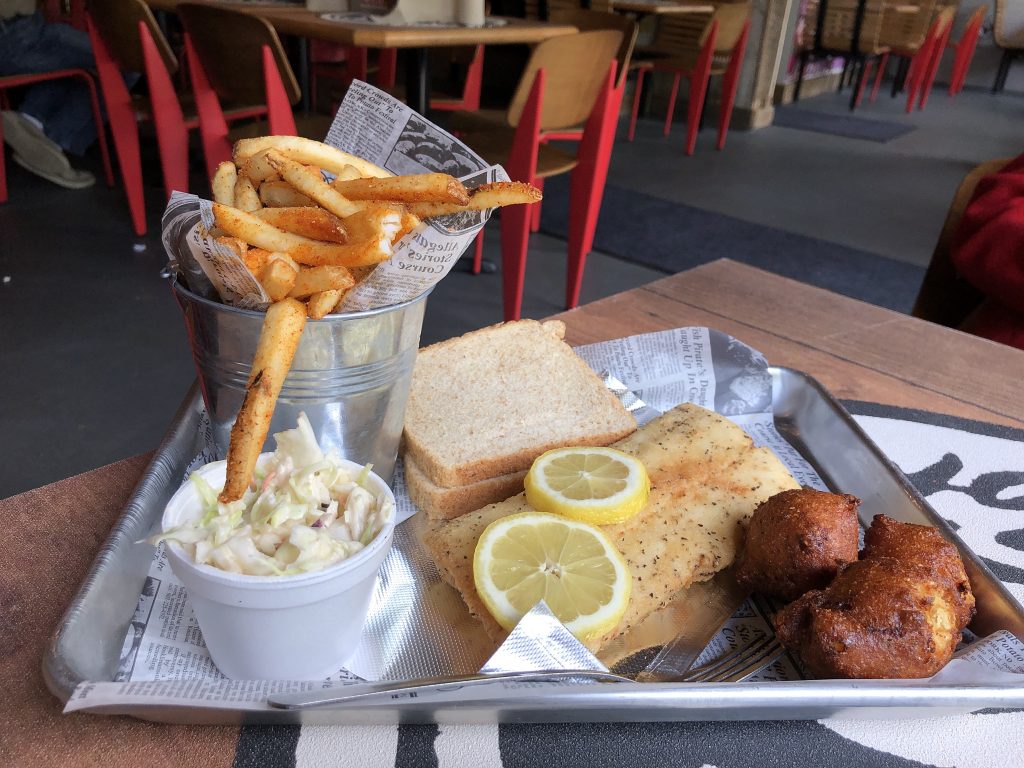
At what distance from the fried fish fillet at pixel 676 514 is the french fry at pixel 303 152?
493mm

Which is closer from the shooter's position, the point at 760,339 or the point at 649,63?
the point at 760,339

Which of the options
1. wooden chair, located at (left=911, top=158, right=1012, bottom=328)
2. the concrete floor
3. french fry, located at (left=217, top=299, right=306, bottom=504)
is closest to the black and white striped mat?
french fry, located at (left=217, top=299, right=306, bottom=504)

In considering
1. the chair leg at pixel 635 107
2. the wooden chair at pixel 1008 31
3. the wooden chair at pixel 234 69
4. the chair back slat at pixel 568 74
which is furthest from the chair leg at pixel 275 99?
A: the wooden chair at pixel 1008 31

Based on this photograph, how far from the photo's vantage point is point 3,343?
127 inches

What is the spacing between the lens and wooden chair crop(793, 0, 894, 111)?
9242mm

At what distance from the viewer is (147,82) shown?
12.8 feet

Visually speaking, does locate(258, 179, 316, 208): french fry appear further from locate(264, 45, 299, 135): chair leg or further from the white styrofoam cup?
locate(264, 45, 299, 135): chair leg

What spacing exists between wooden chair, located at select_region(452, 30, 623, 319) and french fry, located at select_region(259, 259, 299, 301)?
2449mm

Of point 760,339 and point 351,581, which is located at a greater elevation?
point 351,581

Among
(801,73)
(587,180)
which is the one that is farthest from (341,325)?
(801,73)

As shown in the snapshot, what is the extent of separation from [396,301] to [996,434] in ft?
3.69

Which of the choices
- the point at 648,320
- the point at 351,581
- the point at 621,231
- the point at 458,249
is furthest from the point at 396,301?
the point at 621,231

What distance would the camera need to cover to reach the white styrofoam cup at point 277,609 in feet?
2.38

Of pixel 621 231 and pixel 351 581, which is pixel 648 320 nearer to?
pixel 351 581
